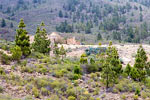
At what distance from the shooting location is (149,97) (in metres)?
17.2

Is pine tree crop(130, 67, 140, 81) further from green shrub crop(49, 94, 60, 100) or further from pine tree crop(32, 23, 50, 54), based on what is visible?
pine tree crop(32, 23, 50, 54)

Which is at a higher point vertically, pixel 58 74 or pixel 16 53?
pixel 16 53

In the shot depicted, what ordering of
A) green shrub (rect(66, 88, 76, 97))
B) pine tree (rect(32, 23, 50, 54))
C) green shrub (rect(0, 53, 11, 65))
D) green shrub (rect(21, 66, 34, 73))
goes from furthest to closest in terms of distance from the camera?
pine tree (rect(32, 23, 50, 54)), green shrub (rect(0, 53, 11, 65)), green shrub (rect(21, 66, 34, 73)), green shrub (rect(66, 88, 76, 97))

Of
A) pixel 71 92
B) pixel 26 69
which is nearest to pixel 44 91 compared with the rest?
pixel 71 92

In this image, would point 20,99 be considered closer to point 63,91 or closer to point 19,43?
point 63,91

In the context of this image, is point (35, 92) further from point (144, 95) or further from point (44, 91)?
point (144, 95)

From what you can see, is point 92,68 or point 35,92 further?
point 92,68

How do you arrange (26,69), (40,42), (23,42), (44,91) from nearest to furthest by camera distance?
(44,91) < (26,69) < (23,42) < (40,42)

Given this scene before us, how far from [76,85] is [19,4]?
11922 cm

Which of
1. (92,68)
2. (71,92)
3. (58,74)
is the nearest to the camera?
(71,92)

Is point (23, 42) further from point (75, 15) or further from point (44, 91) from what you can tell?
point (75, 15)

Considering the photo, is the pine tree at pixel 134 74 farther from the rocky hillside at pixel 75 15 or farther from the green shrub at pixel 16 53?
the rocky hillside at pixel 75 15

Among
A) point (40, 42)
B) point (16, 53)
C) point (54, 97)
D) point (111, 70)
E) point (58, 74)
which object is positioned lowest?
point (54, 97)

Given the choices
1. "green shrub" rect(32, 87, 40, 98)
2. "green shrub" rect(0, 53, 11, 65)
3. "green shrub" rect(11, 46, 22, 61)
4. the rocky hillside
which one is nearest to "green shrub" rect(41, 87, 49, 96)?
"green shrub" rect(32, 87, 40, 98)
